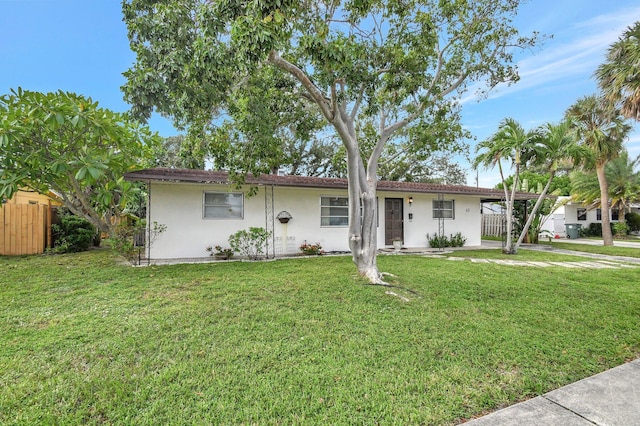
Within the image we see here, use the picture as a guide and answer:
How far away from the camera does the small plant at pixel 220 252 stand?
9688mm

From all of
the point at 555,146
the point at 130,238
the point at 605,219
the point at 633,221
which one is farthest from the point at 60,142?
the point at 633,221

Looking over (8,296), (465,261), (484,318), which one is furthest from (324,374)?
(465,261)

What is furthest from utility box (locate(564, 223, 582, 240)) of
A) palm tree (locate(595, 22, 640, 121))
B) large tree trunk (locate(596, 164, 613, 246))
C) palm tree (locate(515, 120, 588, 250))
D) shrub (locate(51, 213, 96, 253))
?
shrub (locate(51, 213, 96, 253))

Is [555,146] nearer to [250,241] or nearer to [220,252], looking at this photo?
[250,241]

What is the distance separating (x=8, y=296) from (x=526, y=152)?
1397cm

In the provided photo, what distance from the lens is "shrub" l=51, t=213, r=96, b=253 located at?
10836 millimetres

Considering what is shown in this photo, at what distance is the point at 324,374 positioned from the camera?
287 centimetres

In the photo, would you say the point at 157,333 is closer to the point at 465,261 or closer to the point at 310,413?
the point at 310,413

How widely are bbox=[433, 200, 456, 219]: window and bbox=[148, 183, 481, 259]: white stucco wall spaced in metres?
0.17

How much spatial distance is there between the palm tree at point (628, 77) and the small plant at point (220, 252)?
1039cm

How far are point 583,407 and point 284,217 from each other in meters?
8.96

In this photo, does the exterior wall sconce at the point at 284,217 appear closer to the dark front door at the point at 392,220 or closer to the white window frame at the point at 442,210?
the dark front door at the point at 392,220

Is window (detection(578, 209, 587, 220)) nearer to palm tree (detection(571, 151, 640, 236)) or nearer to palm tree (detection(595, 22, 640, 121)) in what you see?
palm tree (detection(571, 151, 640, 236))

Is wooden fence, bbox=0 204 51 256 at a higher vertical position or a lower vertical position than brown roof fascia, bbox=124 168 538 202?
lower
